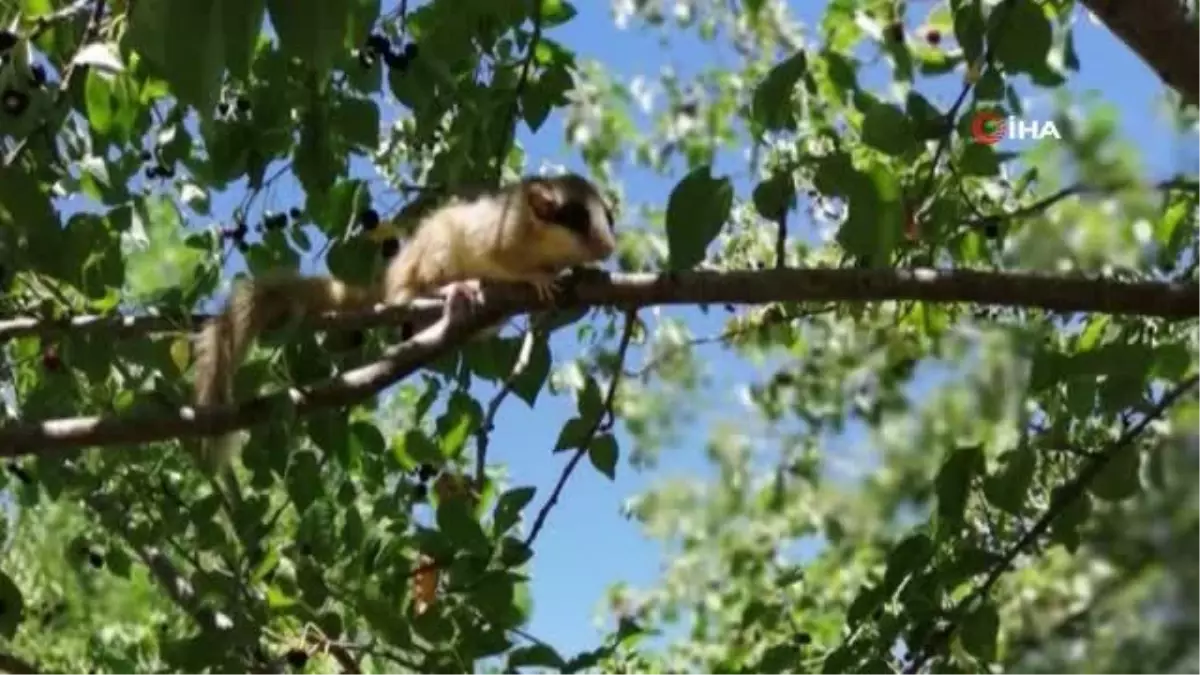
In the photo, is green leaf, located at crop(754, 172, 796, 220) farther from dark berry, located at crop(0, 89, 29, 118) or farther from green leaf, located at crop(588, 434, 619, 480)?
dark berry, located at crop(0, 89, 29, 118)

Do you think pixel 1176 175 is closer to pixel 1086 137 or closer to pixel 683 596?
pixel 1086 137

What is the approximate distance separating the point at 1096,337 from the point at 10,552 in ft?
8.51

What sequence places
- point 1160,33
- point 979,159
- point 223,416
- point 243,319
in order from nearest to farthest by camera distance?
point 1160,33 < point 223,416 < point 979,159 < point 243,319

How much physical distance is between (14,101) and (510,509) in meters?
0.65

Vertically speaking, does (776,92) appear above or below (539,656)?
above

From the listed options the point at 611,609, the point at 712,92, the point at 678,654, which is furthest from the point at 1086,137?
the point at 611,609

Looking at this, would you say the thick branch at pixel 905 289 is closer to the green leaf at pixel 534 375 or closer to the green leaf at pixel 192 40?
the green leaf at pixel 534 375

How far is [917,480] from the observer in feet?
9.64

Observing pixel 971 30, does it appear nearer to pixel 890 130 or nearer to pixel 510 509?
pixel 890 130

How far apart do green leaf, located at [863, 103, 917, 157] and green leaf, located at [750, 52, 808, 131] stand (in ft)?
0.28

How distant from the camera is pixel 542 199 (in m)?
2.81

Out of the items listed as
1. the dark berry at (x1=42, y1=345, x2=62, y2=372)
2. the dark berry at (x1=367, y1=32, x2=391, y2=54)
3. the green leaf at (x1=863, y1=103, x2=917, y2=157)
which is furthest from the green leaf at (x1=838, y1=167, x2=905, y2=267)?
the dark berry at (x1=42, y1=345, x2=62, y2=372)

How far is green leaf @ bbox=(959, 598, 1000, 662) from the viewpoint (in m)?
1.78

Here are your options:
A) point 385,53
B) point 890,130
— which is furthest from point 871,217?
point 385,53
